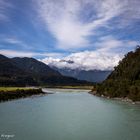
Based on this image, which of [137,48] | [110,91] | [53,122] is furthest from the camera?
[137,48]

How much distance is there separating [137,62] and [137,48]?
29.8m

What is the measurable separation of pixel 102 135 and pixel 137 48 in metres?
158

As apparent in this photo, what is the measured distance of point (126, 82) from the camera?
14300cm

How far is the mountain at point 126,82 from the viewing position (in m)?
122

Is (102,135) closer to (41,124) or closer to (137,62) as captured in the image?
(41,124)

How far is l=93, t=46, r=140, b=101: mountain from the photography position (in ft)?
401

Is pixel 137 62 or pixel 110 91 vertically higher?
pixel 137 62

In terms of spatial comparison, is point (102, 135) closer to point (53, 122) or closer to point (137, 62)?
point (53, 122)

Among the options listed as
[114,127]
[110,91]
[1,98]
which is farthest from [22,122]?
[110,91]

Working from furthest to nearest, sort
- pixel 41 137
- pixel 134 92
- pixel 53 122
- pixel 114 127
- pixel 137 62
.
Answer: pixel 137 62 → pixel 134 92 → pixel 53 122 → pixel 114 127 → pixel 41 137

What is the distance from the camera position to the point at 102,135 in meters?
45.2

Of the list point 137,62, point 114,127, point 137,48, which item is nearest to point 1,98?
point 114,127

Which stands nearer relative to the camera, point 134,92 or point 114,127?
point 114,127

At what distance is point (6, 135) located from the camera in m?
43.0
